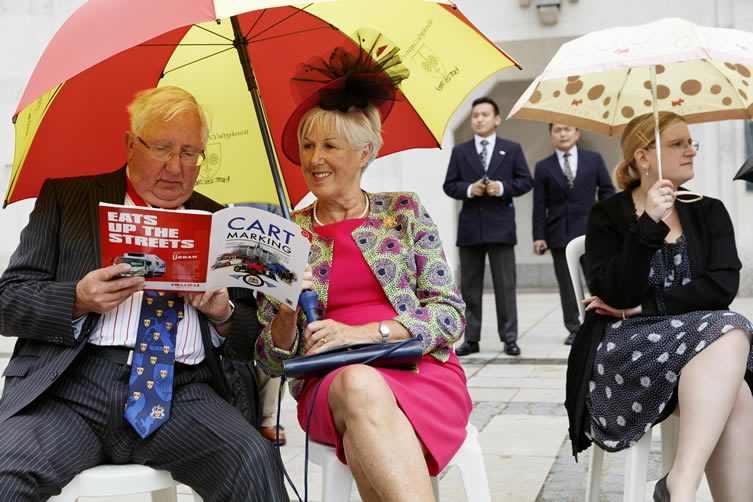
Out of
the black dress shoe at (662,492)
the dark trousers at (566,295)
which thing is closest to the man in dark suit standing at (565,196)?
the dark trousers at (566,295)

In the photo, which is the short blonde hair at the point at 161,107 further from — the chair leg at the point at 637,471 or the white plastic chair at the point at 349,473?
the chair leg at the point at 637,471

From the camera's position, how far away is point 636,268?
9.92 ft

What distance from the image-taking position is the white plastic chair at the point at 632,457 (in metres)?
2.92

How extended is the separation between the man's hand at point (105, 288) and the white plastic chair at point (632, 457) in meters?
1.54

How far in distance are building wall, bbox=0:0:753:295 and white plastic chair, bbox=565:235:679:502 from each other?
753cm

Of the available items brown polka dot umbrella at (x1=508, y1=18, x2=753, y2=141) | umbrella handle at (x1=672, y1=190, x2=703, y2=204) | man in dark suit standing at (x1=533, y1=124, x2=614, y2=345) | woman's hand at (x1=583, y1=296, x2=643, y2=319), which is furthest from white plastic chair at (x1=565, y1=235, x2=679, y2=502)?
man in dark suit standing at (x1=533, y1=124, x2=614, y2=345)

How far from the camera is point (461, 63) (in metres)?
3.09

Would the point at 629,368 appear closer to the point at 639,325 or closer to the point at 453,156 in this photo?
the point at 639,325

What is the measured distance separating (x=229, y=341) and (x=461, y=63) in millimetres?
1140

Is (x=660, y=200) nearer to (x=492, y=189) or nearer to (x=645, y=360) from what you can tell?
(x=645, y=360)

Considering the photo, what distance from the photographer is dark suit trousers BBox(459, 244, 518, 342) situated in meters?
7.22

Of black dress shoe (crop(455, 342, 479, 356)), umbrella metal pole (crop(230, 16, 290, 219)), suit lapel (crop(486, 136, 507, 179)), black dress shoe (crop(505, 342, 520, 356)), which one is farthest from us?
suit lapel (crop(486, 136, 507, 179))

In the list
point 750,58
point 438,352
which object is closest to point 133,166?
point 438,352

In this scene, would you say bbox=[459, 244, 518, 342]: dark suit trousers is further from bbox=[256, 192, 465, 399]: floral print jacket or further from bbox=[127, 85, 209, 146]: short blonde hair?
bbox=[127, 85, 209, 146]: short blonde hair
